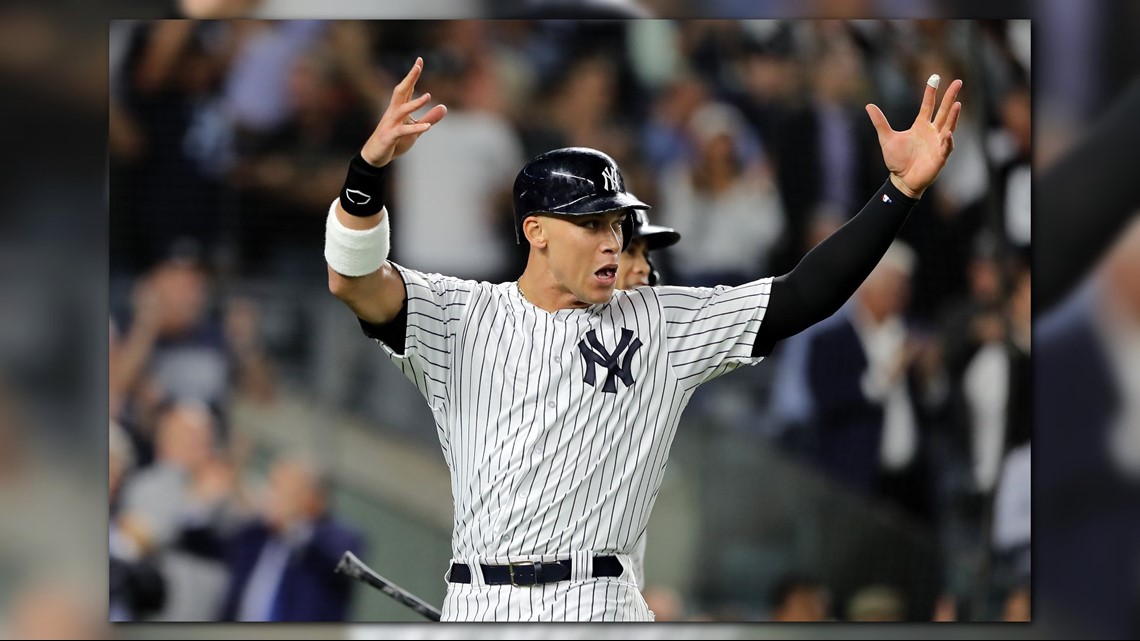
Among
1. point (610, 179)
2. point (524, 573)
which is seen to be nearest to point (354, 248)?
point (610, 179)

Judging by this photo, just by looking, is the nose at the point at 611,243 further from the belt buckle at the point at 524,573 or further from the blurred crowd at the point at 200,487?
the blurred crowd at the point at 200,487

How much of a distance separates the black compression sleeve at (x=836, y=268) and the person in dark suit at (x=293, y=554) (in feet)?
7.83

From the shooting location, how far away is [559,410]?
2371 mm

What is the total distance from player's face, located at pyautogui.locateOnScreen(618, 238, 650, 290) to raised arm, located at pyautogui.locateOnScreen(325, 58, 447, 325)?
3.61 ft

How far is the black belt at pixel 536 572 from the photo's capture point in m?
2.37

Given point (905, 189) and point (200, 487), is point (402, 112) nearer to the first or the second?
point (905, 189)

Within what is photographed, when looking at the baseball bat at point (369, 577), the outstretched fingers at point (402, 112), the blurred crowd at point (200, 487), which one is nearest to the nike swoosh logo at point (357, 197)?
the outstretched fingers at point (402, 112)

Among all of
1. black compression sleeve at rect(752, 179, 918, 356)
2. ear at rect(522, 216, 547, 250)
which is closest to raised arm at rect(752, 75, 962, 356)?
black compression sleeve at rect(752, 179, 918, 356)

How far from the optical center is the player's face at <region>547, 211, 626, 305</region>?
7.82 feet

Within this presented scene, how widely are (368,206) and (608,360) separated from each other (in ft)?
1.77

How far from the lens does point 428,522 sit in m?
4.38

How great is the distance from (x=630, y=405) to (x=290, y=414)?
89.8 inches
